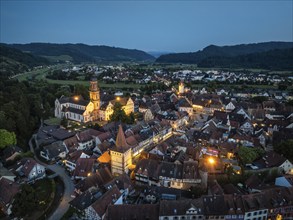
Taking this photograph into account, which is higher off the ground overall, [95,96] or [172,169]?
[95,96]

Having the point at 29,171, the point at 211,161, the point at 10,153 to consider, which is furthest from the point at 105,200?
the point at 10,153

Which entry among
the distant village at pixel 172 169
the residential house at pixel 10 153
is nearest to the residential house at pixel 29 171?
the distant village at pixel 172 169

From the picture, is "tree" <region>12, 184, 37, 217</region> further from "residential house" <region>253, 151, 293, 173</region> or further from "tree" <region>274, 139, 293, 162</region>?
"tree" <region>274, 139, 293, 162</region>

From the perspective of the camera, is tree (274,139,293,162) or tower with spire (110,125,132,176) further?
tree (274,139,293,162)

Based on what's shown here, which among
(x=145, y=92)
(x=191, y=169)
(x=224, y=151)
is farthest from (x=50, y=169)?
(x=145, y=92)

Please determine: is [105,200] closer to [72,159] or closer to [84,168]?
[84,168]

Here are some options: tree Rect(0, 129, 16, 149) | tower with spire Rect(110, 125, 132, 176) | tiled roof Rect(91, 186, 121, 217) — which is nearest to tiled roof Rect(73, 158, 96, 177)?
tower with spire Rect(110, 125, 132, 176)
